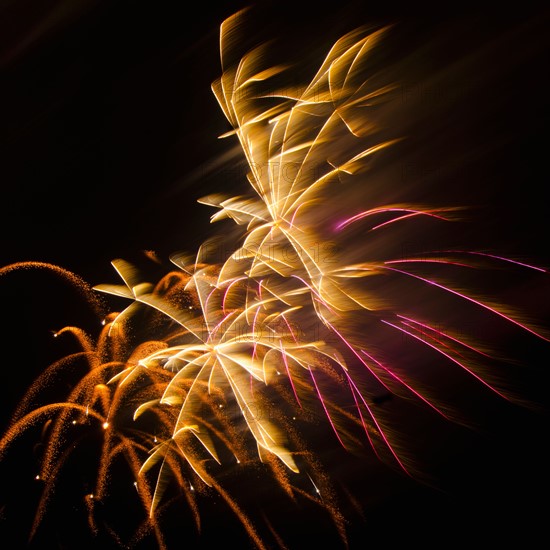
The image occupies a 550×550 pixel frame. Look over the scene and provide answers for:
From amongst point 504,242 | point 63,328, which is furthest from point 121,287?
point 504,242

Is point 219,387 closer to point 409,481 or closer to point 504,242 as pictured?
point 409,481

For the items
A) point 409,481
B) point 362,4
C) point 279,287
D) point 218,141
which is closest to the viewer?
point 409,481

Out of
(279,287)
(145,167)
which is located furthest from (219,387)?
(145,167)

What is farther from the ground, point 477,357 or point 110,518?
point 110,518

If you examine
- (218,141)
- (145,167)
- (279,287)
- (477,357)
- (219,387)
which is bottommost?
(477,357)

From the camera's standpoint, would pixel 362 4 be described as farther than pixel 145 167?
No

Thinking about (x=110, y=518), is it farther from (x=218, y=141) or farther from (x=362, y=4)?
(x=362, y=4)

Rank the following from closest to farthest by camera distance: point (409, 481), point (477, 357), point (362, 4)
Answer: point (409, 481), point (477, 357), point (362, 4)
